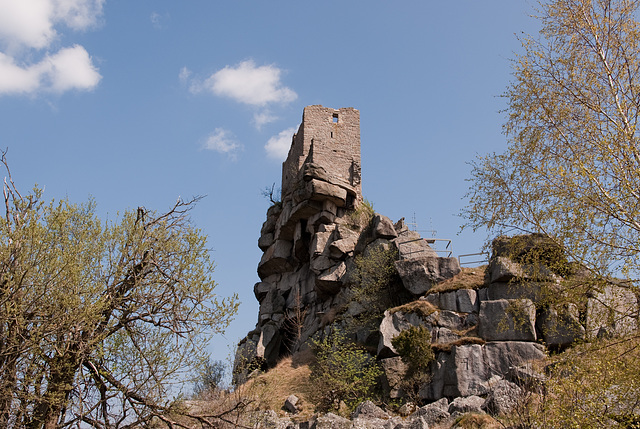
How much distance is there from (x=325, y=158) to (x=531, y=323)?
19.1 m

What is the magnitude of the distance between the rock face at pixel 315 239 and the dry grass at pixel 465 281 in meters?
2.14

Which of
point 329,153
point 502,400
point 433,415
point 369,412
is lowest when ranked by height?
point 433,415

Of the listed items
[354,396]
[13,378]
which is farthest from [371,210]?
[13,378]

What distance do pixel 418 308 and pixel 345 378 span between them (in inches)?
178

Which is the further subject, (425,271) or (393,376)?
(425,271)

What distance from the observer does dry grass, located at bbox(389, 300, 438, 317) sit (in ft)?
82.4

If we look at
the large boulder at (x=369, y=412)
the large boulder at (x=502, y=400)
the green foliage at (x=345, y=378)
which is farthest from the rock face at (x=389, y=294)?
the large boulder at (x=369, y=412)

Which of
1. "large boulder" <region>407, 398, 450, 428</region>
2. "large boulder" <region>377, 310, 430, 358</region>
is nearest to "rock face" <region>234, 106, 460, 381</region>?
"large boulder" <region>377, 310, 430, 358</region>

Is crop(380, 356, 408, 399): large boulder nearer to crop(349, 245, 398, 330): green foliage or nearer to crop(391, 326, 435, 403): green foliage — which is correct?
crop(391, 326, 435, 403): green foliage

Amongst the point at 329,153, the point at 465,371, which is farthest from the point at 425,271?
the point at 329,153

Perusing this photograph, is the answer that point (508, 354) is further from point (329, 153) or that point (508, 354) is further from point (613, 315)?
point (329, 153)

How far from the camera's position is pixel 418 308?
25422 mm

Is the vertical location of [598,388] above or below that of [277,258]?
below

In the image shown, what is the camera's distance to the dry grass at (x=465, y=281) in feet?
83.4
